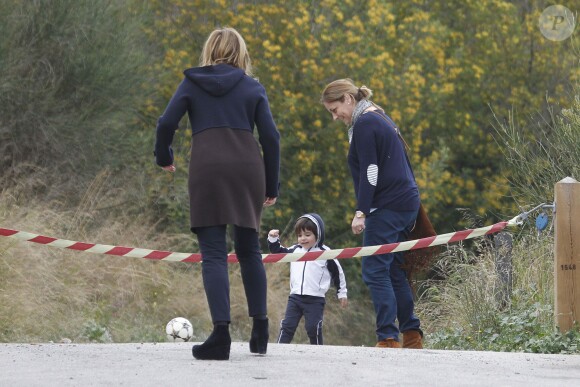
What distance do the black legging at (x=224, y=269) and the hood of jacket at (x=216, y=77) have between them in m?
0.72

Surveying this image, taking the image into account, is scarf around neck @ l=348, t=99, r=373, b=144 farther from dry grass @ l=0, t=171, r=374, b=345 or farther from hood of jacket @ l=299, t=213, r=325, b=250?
dry grass @ l=0, t=171, r=374, b=345

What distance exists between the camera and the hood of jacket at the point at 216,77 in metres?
7.35

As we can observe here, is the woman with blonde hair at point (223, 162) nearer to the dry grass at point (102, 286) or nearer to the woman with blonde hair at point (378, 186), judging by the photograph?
the woman with blonde hair at point (378, 186)

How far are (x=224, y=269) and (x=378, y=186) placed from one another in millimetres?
1954

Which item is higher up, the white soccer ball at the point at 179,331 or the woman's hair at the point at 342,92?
the woman's hair at the point at 342,92

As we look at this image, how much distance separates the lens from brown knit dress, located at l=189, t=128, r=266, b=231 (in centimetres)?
731

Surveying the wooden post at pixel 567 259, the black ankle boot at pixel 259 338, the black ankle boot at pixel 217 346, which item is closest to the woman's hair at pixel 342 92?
the wooden post at pixel 567 259

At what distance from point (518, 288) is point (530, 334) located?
53.6 inches

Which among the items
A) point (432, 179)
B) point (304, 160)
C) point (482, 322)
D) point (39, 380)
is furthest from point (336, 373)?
point (432, 179)

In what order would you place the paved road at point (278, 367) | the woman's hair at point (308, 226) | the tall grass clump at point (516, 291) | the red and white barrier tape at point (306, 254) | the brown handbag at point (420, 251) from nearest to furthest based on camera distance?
the paved road at point (278, 367) → the red and white barrier tape at point (306, 254) → the brown handbag at point (420, 251) → the tall grass clump at point (516, 291) → the woman's hair at point (308, 226)

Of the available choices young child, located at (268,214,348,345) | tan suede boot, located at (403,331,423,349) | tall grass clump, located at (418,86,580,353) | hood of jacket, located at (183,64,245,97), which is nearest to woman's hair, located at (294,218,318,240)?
young child, located at (268,214,348,345)

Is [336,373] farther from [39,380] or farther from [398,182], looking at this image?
[398,182]

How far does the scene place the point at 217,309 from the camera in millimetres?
7289

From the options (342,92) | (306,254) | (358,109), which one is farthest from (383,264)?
(342,92)
